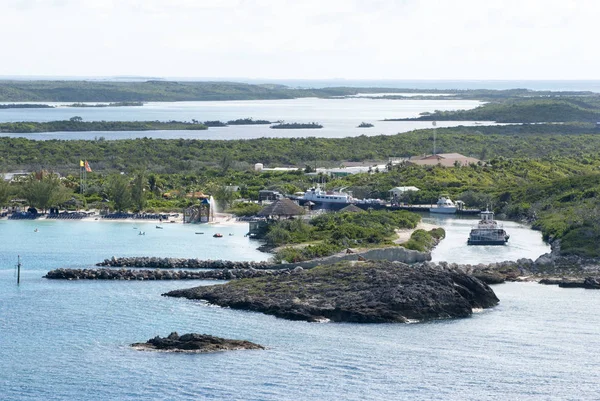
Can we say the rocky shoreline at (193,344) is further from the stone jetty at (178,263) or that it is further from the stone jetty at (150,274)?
the stone jetty at (178,263)

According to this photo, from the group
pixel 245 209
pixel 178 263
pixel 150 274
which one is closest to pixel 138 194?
pixel 245 209

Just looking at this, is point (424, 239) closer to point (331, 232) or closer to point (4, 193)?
point (331, 232)

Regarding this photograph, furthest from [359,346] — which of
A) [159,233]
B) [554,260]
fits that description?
[159,233]

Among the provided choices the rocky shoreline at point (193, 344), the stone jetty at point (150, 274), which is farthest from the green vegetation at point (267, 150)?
the rocky shoreline at point (193, 344)

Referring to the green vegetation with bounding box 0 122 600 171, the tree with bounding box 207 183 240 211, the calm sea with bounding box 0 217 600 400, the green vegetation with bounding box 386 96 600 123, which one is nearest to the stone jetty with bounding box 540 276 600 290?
the calm sea with bounding box 0 217 600 400

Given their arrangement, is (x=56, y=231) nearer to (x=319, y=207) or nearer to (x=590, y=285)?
(x=319, y=207)

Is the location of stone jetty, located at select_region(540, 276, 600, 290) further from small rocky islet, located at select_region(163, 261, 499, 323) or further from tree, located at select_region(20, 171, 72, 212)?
tree, located at select_region(20, 171, 72, 212)
